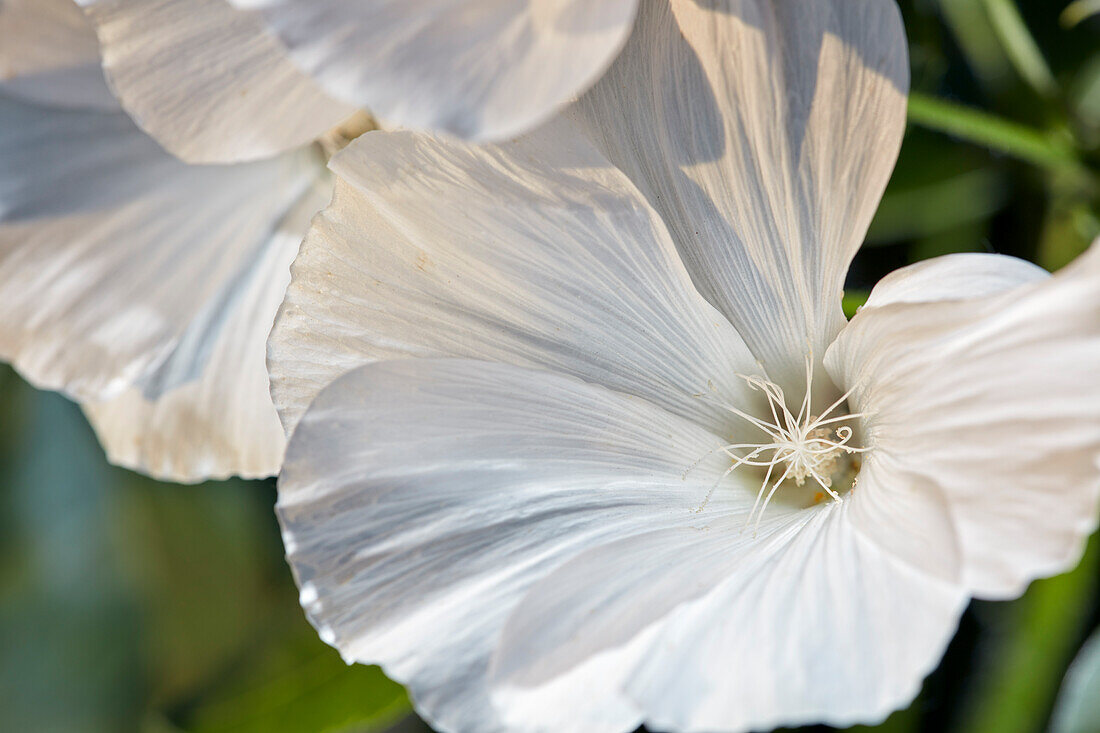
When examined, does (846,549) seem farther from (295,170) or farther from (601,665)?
(295,170)

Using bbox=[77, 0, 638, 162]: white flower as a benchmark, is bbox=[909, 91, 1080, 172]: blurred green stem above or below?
below

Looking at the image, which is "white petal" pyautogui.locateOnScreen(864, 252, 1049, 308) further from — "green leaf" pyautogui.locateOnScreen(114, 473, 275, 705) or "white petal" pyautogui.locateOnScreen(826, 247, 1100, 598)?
"green leaf" pyautogui.locateOnScreen(114, 473, 275, 705)

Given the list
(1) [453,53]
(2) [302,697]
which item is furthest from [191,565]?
(1) [453,53]

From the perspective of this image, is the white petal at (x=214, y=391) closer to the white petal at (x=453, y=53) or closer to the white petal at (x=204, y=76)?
the white petal at (x=204, y=76)

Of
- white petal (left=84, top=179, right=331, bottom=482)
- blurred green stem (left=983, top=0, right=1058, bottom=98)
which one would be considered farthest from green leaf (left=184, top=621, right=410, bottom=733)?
blurred green stem (left=983, top=0, right=1058, bottom=98)

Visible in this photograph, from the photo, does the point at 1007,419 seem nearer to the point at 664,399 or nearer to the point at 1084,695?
the point at 664,399

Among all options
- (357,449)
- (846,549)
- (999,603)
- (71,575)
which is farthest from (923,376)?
(71,575)
